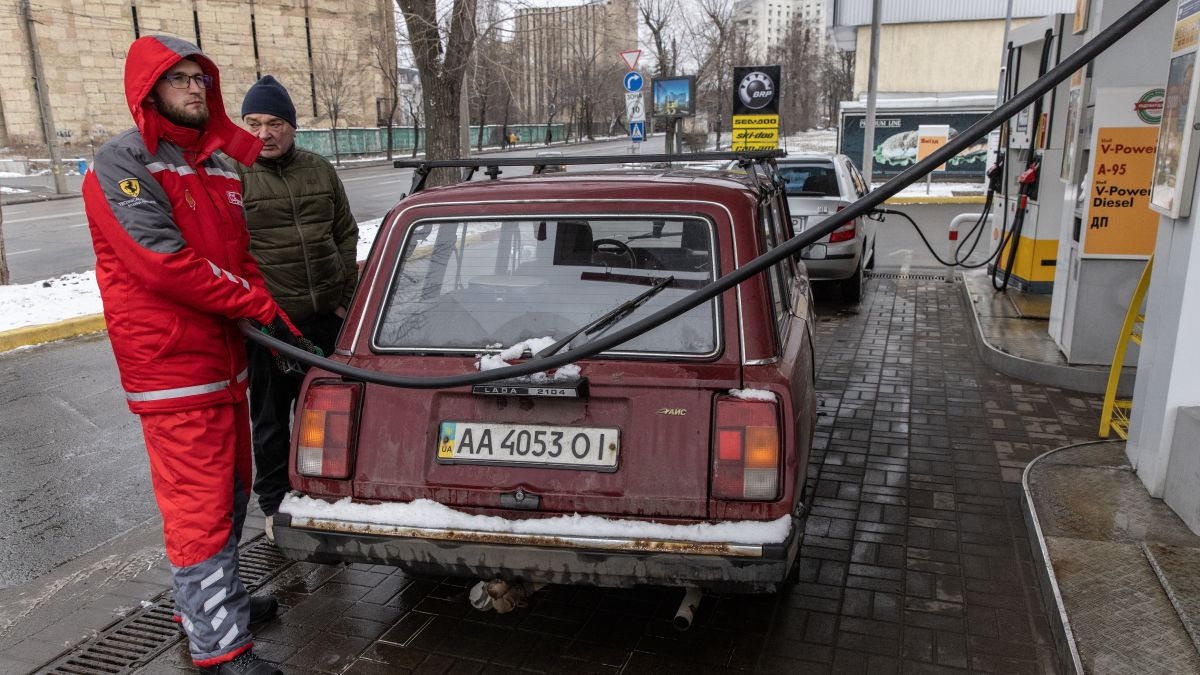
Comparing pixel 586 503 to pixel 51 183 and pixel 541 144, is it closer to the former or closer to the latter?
pixel 51 183

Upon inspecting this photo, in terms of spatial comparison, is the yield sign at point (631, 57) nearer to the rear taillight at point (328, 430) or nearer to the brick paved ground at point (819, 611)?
the brick paved ground at point (819, 611)

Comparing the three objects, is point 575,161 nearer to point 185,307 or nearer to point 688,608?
point 185,307

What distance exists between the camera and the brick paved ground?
3281mm

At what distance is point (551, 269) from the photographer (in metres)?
3.36

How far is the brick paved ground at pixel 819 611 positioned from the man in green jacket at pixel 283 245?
0.67 m

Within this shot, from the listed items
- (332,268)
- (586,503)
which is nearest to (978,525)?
(586,503)

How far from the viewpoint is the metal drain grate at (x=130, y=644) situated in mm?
3367

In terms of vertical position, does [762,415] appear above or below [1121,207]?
below

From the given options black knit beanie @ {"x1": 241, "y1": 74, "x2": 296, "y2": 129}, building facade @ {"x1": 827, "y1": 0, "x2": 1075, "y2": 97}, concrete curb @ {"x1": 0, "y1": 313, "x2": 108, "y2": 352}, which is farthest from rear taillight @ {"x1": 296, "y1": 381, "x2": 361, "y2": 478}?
building facade @ {"x1": 827, "y1": 0, "x2": 1075, "y2": 97}

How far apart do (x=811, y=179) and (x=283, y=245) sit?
24.8 ft

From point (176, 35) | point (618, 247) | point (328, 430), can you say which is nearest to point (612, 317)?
point (618, 247)

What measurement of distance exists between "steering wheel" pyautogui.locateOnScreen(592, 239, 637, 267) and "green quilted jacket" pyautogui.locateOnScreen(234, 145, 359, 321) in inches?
67.1

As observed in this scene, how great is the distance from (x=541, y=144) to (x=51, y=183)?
155 ft

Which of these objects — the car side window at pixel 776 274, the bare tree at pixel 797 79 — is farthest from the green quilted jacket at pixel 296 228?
the bare tree at pixel 797 79
